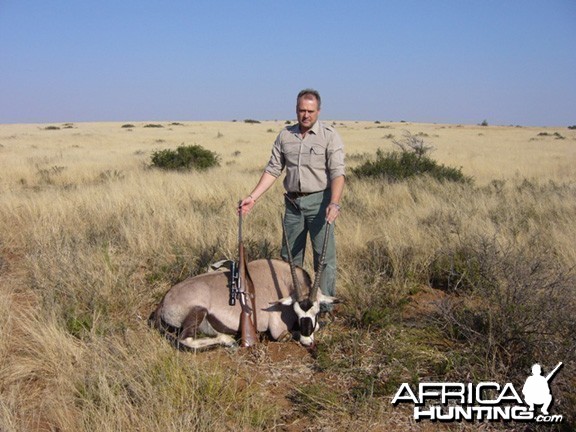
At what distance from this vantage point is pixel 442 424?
3141mm

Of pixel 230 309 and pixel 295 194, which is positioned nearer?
pixel 230 309

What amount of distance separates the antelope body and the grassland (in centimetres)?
18

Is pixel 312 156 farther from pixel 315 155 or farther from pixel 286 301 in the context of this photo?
pixel 286 301

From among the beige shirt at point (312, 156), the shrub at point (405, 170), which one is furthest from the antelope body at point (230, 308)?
the shrub at point (405, 170)

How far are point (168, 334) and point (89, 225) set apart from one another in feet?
14.4

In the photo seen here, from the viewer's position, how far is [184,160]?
15758 mm

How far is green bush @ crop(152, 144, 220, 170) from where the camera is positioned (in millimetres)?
15594

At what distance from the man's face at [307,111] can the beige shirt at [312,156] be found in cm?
12

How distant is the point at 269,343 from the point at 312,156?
1830 mm

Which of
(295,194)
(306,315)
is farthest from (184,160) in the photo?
(306,315)

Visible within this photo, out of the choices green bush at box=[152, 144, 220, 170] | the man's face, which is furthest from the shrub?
the man's face

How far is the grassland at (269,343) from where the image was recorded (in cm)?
316

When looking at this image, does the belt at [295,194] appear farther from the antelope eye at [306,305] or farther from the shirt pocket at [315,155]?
the antelope eye at [306,305]

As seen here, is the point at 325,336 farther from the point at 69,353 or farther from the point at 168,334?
the point at 69,353
